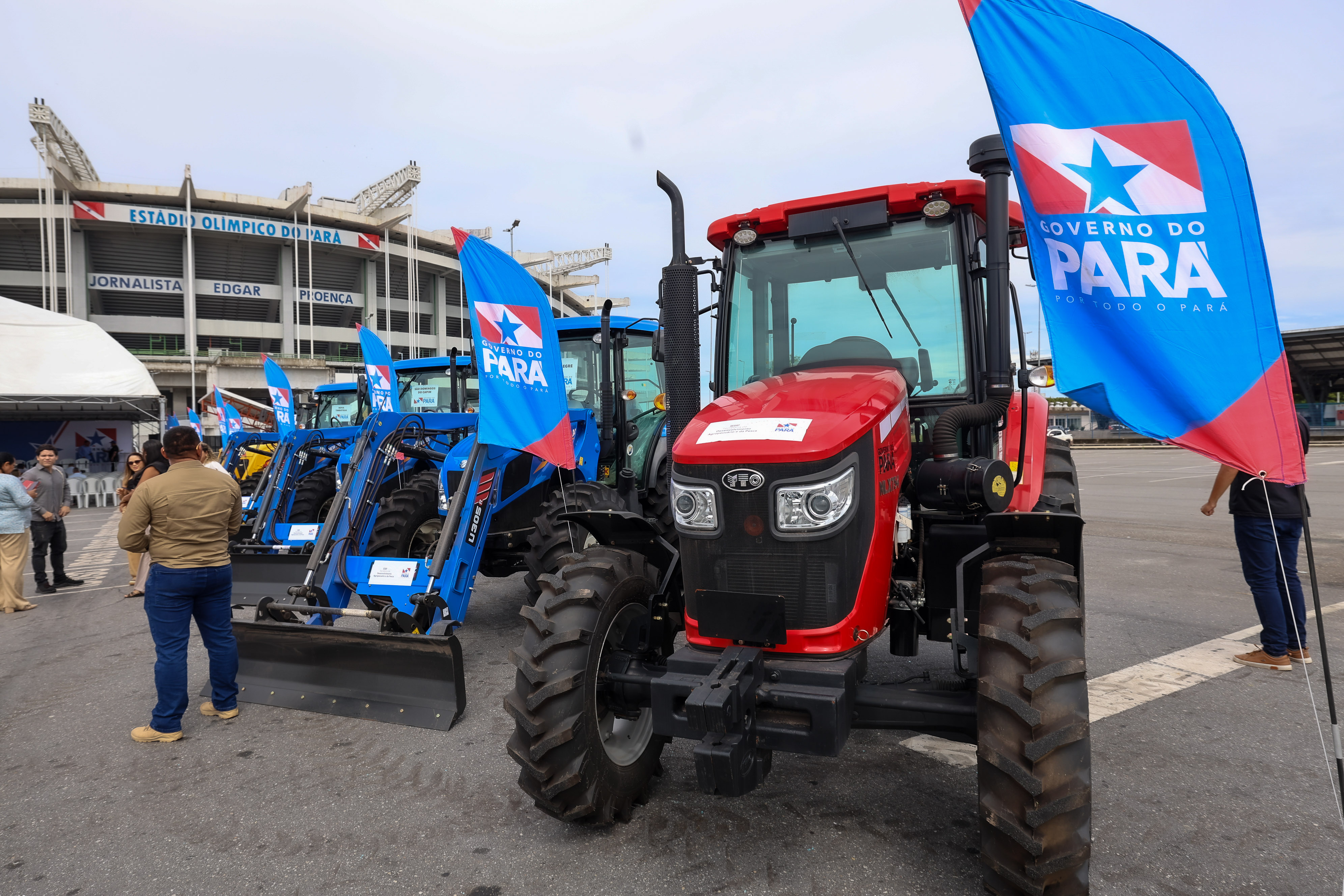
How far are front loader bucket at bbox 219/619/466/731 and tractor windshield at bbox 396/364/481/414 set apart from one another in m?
4.79

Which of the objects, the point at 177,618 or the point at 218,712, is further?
the point at 218,712

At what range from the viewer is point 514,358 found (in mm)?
5637

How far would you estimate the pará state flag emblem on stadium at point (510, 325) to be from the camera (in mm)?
5539

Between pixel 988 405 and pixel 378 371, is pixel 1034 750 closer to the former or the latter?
pixel 988 405

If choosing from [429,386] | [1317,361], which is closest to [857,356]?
[429,386]

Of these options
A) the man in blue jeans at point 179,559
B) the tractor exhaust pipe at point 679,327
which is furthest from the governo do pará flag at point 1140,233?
the man in blue jeans at point 179,559

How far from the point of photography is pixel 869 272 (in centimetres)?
388

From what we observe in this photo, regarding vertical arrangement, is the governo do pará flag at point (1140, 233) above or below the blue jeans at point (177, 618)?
above

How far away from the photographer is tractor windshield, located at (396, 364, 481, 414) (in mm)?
9727

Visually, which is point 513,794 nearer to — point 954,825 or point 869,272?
point 954,825

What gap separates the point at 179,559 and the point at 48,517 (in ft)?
19.9

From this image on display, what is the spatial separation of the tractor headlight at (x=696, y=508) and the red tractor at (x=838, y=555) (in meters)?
0.01

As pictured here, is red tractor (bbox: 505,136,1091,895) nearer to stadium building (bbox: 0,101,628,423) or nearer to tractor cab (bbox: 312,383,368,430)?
tractor cab (bbox: 312,383,368,430)

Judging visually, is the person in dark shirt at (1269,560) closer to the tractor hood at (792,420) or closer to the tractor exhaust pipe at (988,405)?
the tractor exhaust pipe at (988,405)
